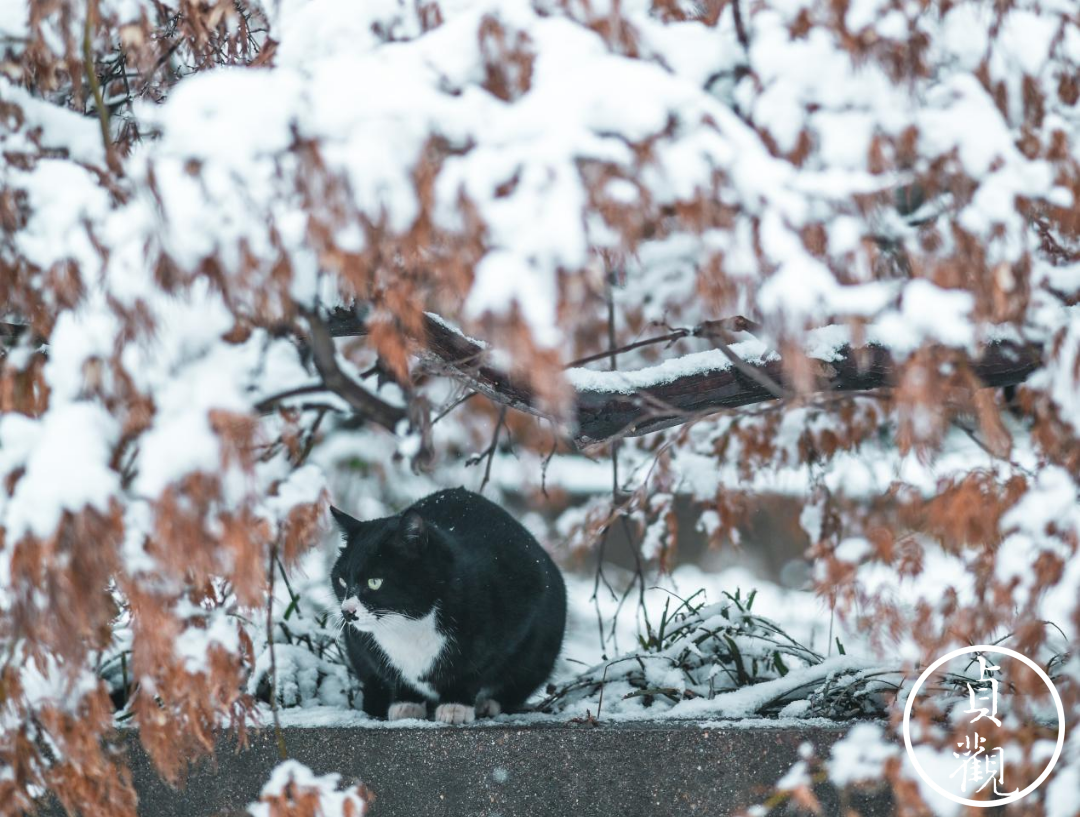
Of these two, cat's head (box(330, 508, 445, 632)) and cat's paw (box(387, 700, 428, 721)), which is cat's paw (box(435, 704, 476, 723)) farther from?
cat's head (box(330, 508, 445, 632))

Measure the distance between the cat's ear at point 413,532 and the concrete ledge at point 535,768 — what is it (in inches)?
17.1

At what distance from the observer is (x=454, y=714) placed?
2.66m

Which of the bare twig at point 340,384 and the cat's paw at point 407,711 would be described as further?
the cat's paw at point 407,711

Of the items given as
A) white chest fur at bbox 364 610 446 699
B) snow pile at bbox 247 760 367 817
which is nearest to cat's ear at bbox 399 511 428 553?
white chest fur at bbox 364 610 446 699

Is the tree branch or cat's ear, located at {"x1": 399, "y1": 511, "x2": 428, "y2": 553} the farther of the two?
cat's ear, located at {"x1": 399, "y1": 511, "x2": 428, "y2": 553}

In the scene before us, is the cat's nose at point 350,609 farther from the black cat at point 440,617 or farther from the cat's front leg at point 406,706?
the cat's front leg at point 406,706

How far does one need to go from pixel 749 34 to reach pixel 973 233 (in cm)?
42

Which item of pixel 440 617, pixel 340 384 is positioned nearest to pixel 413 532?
pixel 440 617

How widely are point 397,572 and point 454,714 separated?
369mm

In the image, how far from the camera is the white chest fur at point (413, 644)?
2709 mm

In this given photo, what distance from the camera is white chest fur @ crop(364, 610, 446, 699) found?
2.71 metres

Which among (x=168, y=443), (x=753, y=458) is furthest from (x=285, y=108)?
(x=753, y=458)

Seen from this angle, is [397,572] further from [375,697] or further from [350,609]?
[375,697]

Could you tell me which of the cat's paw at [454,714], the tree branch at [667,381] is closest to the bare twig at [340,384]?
the tree branch at [667,381]
